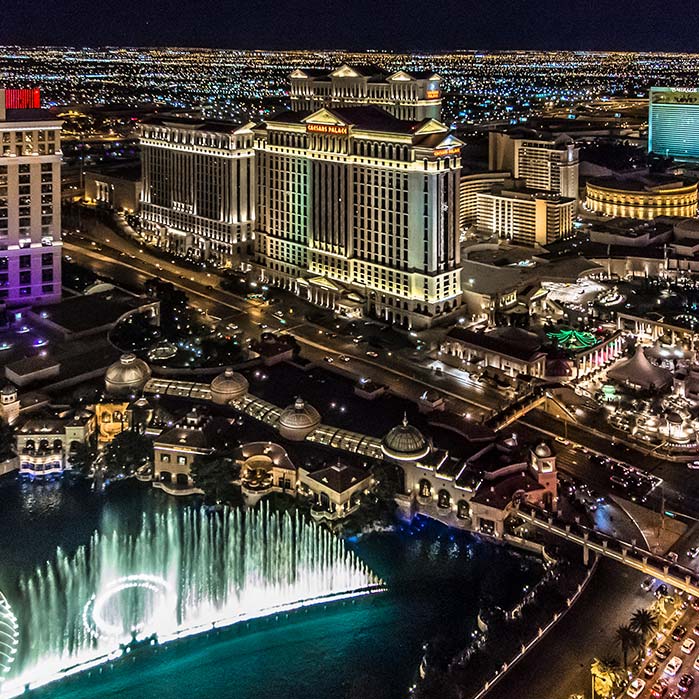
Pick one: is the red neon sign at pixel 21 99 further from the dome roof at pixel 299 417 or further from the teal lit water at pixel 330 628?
the dome roof at pixel 299 417

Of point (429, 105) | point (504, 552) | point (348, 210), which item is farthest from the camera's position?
point (429, 105)

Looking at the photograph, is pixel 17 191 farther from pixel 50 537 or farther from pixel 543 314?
pixel 543 314

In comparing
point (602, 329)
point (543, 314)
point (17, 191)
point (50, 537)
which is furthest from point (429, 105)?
point (50, 537)

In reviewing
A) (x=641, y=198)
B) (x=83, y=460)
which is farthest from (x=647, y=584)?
(x=641, y=198)

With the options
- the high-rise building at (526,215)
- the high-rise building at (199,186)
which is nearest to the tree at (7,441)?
the high-rise building at (199,186)

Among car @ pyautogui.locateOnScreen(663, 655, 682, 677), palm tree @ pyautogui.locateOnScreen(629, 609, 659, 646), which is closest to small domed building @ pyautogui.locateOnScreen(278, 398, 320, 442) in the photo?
palm tree @ pyautogui.locateOnScreen(629, 609, 659, 646)

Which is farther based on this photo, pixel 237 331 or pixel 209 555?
pixel 237 331
